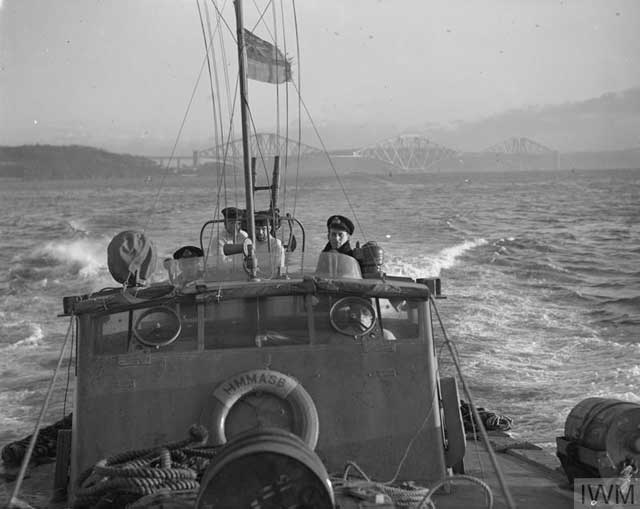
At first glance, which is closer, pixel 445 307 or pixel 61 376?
pixel 61 376

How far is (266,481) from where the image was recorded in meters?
4.62

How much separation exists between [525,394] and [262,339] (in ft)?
23.6

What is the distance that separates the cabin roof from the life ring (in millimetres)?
603

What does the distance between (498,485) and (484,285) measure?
50.4 feet

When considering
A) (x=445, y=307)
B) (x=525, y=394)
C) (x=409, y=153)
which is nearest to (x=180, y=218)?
(x=445, y=307)

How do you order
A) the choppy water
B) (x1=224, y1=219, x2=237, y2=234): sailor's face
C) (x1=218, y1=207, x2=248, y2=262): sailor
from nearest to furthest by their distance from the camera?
1. (x1=218, y1=207, x2=248, y2=262): sailor
2. (x1=224, y1=219, x2=237, y2=234): sailor's face
3. the choppy water

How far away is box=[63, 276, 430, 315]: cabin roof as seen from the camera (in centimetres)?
666

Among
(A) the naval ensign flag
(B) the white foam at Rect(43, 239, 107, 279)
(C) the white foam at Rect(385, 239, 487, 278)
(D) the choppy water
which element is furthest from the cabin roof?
(B) the white foam at Rect(43, 239, 107, 279)

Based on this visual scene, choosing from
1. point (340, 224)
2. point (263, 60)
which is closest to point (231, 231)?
point (263, 60)

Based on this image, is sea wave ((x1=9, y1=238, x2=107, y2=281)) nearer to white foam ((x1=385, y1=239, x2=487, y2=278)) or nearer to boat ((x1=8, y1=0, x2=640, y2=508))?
white foam ((x1=385, y1=239, x2=487, y2=278))

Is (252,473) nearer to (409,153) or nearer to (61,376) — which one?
(61,376)

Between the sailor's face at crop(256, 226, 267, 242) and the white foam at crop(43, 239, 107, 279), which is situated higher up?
the sailor's face at crop(256, 226, 267, 242)

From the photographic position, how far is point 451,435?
Result: 6.82 metres

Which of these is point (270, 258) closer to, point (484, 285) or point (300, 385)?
point (300, 385)
